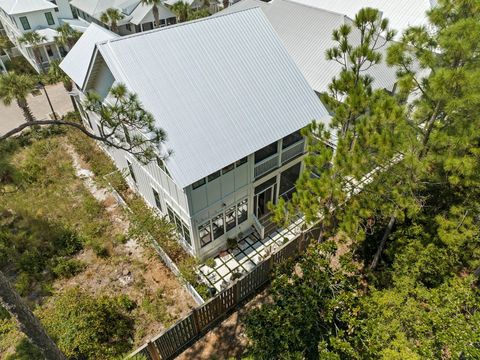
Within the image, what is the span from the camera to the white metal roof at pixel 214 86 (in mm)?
13250

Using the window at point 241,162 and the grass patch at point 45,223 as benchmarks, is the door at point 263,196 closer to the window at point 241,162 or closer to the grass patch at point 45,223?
the window at point 241,162

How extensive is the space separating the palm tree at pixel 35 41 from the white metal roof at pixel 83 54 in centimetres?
1747

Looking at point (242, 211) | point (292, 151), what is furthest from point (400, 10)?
point (242, 211)

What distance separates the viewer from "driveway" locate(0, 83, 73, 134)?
29.8 metres

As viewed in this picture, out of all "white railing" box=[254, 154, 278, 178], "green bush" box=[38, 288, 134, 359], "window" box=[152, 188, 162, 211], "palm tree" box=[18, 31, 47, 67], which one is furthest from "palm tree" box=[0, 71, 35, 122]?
"white railing" box=[254, 154, 278, 178]

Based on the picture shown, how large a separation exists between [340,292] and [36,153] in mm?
23928

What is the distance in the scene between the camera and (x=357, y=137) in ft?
34.5

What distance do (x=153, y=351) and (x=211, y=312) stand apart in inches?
106

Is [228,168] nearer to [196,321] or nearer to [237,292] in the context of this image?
[237,292]

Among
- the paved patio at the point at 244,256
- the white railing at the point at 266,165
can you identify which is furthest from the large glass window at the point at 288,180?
the white railing at the point at 266,165

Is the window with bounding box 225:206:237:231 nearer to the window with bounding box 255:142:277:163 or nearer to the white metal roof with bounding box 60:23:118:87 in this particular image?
the window with bounding box 255:142:277:163

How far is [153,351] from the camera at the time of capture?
456 inches

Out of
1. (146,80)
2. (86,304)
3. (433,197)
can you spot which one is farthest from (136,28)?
(433,197)

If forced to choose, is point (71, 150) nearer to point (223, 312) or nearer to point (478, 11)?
point (223, 312)
